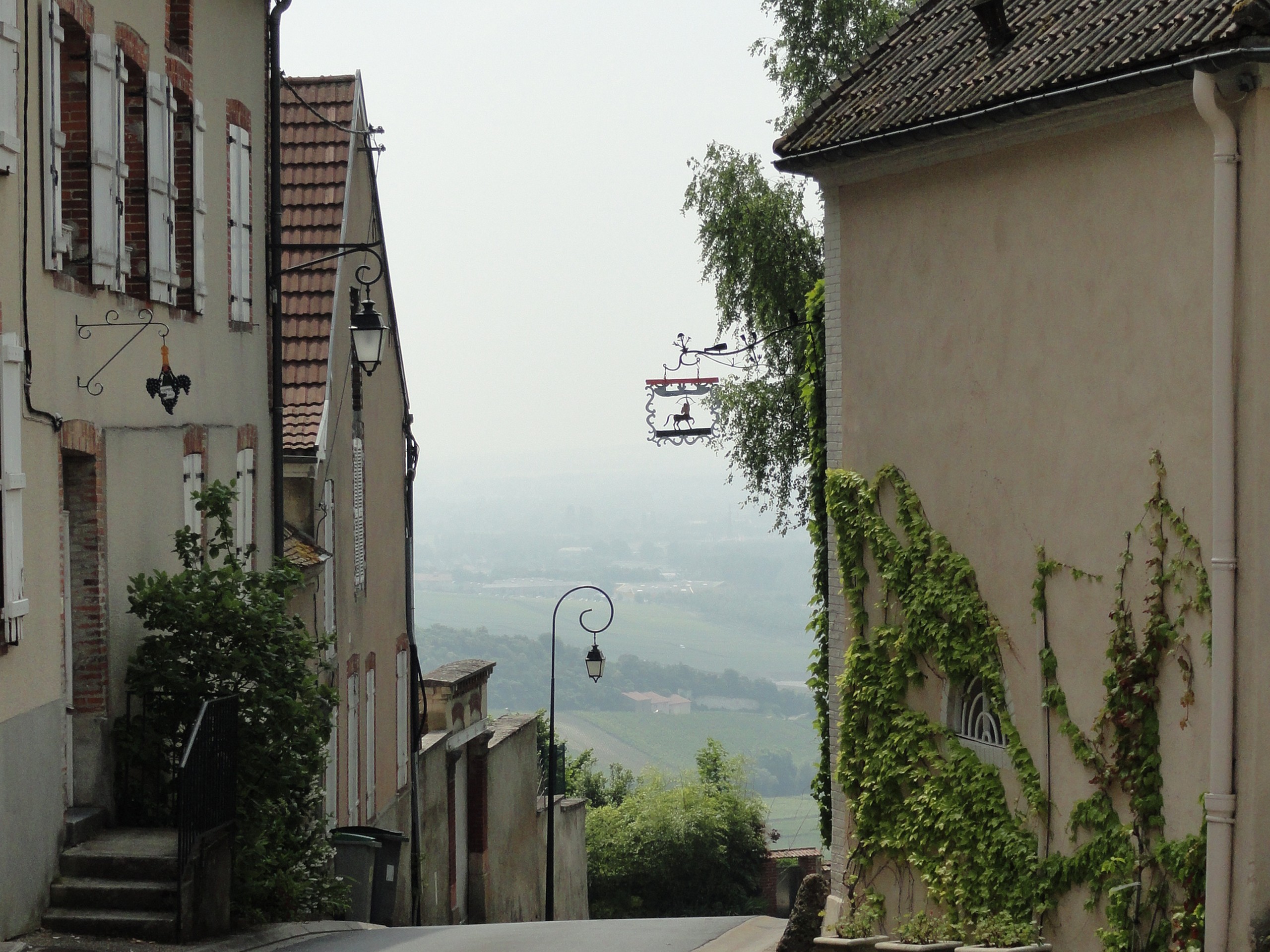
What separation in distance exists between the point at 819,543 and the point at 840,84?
390 centimetres

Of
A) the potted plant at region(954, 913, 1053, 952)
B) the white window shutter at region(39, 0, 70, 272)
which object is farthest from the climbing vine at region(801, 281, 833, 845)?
the white window shutter at region(39, 0, 70, 272)

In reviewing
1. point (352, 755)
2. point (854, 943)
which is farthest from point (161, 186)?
point (352, 755)

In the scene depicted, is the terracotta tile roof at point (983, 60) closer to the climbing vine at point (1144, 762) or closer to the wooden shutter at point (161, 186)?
the climbing vine at point (1144, 762)

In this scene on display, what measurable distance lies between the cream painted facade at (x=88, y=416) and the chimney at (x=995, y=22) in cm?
655

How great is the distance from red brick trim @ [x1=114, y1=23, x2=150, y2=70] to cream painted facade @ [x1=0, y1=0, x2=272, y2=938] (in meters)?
0.02

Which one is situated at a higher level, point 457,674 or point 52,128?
point 52,128

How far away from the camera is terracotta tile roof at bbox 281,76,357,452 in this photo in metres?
19.3

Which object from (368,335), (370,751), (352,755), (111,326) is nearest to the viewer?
(111,326)

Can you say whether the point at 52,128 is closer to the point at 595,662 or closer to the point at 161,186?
the point at 161,186

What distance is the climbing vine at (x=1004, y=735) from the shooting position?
9.80 m

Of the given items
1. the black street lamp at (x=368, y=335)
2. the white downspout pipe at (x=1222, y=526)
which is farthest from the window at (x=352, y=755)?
the white downspout pipe at (x=1222, y=526)

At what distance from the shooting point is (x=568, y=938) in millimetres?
14766

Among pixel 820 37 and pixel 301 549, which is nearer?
pixel 301 549

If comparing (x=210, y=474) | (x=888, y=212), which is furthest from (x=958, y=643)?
(x=210, y=474)
